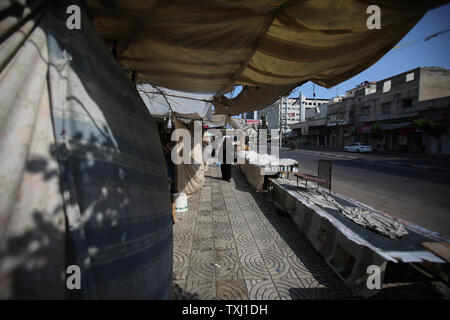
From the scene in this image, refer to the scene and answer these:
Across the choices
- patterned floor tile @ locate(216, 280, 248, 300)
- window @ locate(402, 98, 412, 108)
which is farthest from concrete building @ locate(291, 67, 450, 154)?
patterned floor tile @ locate(216, 280, 248, 300)

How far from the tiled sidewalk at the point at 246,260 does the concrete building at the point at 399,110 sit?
91.2 feet

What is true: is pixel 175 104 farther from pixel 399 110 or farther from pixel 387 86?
pixel 387 86

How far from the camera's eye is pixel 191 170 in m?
6.91

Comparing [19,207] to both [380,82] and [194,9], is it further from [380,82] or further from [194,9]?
[380,82]

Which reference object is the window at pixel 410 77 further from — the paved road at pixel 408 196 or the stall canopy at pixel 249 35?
the stall canopy at pixel 249 35

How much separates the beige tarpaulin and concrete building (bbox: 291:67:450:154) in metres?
27.5

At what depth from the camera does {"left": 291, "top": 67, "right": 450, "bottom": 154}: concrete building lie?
22.4m

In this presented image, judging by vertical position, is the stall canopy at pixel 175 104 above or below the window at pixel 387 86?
below

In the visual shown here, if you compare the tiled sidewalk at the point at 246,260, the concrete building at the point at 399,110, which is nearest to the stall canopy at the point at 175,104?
the tiled sidewalk at the point at 246,260

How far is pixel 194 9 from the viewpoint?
5.43ft

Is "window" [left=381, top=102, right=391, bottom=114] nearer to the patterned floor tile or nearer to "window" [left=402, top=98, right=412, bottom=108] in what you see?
"window" [left=402, top=98, right=412, bottom=108]

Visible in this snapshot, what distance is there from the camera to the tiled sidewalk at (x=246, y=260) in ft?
8.47
